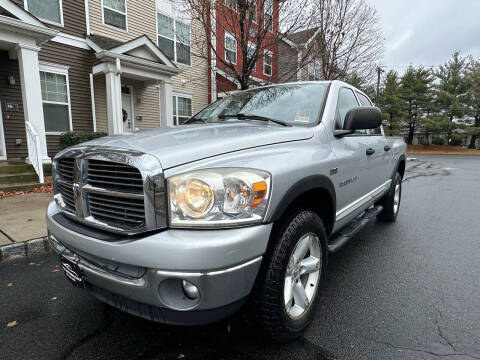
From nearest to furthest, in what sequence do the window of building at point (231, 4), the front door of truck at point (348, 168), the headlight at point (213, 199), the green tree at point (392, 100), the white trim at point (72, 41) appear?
the headlight at point (213, 199)
the front door of truck at point (348, 168)
the window of building at point (231, 4)
the white trim at point (72, 41)
the green tree at point (392, 100)

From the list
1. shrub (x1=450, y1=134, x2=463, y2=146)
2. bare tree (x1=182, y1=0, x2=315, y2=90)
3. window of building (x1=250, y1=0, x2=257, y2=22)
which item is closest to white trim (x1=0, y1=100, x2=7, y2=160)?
bare tree (x1=182, y1=0, x2=315, y2=90)

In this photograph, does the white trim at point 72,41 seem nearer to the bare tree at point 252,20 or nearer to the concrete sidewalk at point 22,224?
the bare tree at point 252,20

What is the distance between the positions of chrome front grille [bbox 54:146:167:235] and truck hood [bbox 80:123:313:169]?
8 centimetres

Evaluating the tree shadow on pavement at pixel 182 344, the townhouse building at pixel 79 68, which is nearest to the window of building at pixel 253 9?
the townhouse building at pixel 79 68

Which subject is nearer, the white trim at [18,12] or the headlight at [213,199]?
the headlight at [213,199]

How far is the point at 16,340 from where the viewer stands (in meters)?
2.02

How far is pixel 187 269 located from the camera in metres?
1.41

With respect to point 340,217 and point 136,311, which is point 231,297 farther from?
point 340,217

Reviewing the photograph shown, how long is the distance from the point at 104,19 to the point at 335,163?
10.9 meters

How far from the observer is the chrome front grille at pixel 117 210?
159 centimetres

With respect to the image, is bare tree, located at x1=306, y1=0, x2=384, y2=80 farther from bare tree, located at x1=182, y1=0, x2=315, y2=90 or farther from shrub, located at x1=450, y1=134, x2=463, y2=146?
shrub, located at x1=450, y1=134, x2=463, y2=146

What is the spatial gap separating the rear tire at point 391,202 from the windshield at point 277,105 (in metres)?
2.29

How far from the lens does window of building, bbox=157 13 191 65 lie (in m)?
12.2

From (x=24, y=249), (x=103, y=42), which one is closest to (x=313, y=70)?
(x=103, y=42)
